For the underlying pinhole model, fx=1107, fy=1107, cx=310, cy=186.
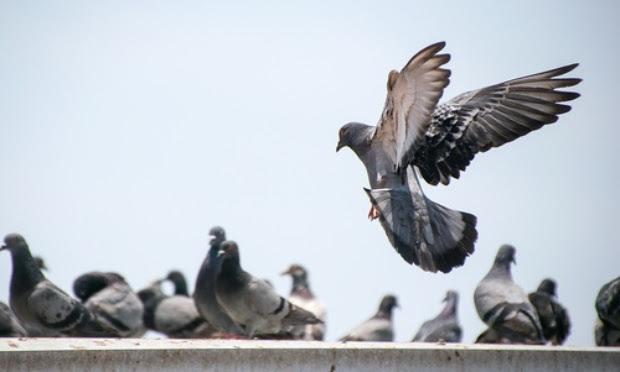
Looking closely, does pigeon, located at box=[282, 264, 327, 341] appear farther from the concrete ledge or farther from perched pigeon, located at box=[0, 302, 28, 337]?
the concrete ledge

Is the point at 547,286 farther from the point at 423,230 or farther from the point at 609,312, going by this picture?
the point at 423,230

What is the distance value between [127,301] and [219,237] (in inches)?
63.8

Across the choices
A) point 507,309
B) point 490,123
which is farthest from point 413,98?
point 507,309

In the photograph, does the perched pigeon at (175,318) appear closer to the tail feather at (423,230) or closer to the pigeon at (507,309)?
the pigeon at (507,309)

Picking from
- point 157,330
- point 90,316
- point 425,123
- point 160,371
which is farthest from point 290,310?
point 160,371

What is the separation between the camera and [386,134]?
9.63 meters

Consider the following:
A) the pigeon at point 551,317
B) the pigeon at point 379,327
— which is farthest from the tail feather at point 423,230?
the pigeon at point 379,327

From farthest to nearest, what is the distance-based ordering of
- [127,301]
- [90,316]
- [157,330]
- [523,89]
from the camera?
[157,330] → [127,301] → [90,316] → [523,89]

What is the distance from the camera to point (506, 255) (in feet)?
45.3

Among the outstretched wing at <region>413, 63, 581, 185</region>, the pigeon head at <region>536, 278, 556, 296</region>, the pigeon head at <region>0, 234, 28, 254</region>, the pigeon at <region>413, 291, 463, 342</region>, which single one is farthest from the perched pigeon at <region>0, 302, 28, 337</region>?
the pigeon head at <region>536, 278, 556, 296</region>

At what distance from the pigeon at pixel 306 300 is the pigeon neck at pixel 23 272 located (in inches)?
159

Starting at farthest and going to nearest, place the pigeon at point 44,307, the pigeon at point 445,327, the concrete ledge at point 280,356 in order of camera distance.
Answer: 1. the pigeon at point 445,327
2. the pigeon at point 44,307
3. the concrete ledge at point 280,356

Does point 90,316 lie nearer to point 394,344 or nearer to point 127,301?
point 127,301

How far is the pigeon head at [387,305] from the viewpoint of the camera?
53.8 feet
